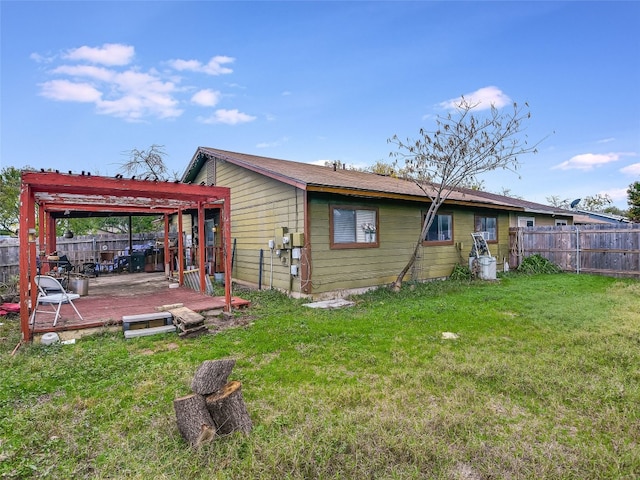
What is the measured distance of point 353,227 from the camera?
26.2 feet

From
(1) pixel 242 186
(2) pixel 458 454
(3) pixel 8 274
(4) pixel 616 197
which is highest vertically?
(4) pixel 616 197

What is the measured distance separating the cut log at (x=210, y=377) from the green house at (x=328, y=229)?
4.66 m

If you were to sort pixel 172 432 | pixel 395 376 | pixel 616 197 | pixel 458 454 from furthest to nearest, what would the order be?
pixel 616 197 → pixel 395 376 → pixel 172 432 → pixel 458 454

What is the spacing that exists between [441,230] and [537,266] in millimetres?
4474

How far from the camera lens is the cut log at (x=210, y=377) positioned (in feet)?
7.77

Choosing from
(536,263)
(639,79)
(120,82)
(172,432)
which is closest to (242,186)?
(120,82)

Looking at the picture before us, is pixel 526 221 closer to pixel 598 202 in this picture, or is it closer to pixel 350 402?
pixel 350 402

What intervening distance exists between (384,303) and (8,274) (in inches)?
351

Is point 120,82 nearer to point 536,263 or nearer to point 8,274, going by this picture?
point 8,274

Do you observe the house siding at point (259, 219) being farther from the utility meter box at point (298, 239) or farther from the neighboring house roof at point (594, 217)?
the neighboring house roof at point (594, 217)

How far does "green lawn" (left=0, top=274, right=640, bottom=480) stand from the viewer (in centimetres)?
206

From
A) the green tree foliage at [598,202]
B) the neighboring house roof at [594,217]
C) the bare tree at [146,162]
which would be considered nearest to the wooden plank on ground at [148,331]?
the bare tree at [146,162]

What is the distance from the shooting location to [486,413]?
8.57 feet

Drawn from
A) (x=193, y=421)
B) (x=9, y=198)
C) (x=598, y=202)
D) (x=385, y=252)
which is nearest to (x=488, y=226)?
(x=385, y=252)
